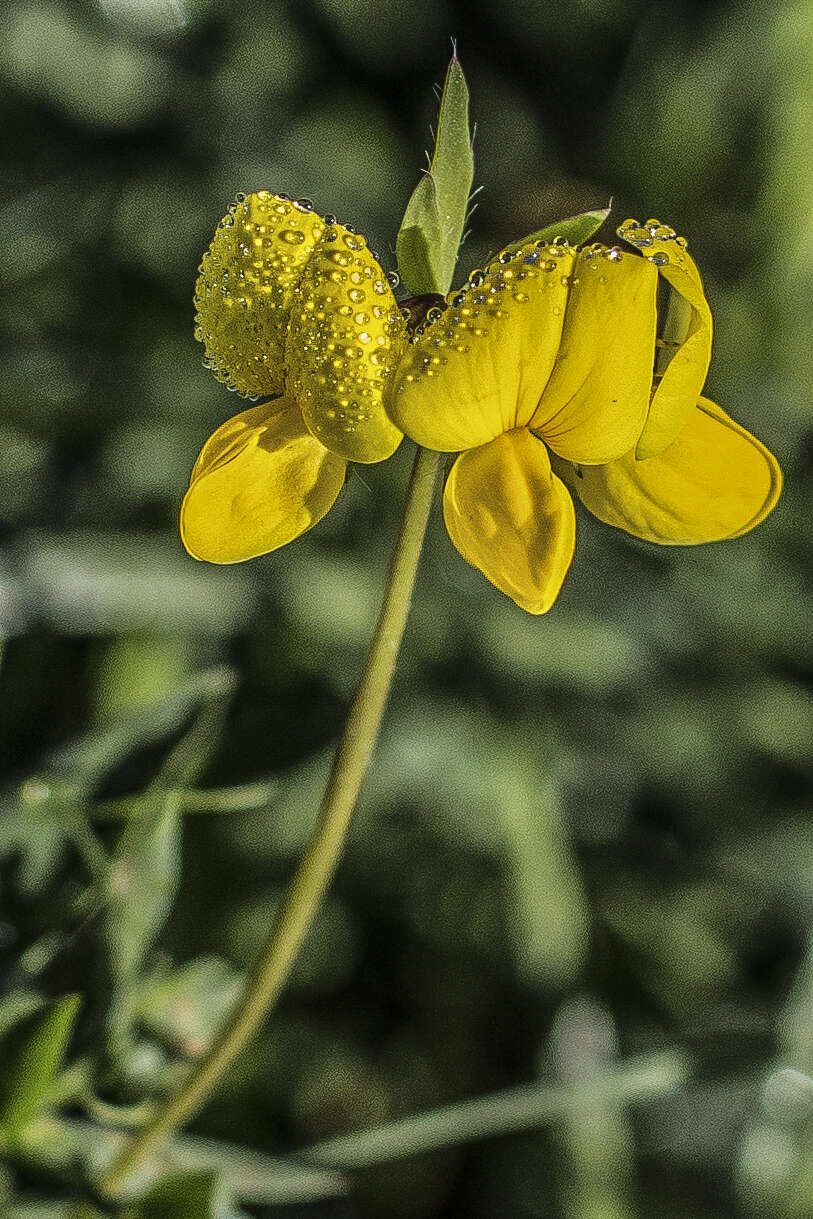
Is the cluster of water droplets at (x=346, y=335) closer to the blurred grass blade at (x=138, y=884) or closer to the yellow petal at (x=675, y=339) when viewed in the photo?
the yellow petal at (x=675, y=339)

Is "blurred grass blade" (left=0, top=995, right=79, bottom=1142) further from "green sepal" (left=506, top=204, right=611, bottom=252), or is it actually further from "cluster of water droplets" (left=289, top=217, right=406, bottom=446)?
"green sepal" (left=506, top=204, right=611, bottom=252)

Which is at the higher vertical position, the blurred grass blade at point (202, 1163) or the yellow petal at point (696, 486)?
the yellow petal at point (696, 486)

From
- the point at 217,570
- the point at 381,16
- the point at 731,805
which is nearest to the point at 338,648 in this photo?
the point at 217,570

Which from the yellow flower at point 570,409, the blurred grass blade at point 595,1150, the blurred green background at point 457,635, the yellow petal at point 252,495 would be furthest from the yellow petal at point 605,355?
the blurred grass blade at point 595,1150

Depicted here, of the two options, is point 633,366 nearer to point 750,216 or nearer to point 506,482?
point 506,482

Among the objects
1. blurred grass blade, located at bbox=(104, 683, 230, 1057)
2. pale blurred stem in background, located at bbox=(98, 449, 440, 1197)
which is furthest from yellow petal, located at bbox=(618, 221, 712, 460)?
blurred grass blade, located at bbox=(104, 683, 230, 1057)

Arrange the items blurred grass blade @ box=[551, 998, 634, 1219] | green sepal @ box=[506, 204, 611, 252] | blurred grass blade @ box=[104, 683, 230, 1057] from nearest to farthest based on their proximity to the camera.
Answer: green sepal @ box=[506, 204, 611, 252] < blurred grass blade @ box=[104, 683, 230, 1057] < blurred grass blade @ box=[551, 998, 634, 1219]

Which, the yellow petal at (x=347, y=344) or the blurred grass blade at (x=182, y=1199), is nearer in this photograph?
the yellow petal at (x=347, y=344)
